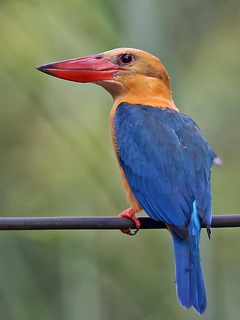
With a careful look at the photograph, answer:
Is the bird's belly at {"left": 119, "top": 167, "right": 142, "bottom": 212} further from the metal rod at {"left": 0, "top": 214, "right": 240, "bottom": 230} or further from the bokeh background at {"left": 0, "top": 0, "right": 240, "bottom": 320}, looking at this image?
the bokeh background at {"left": 0, "top": 0, "right": 240, "bottom": 320}

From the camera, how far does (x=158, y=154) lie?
12.1 ft

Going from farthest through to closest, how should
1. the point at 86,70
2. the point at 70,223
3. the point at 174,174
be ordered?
the point at 86,70, the point at 174,174, the point at 70,223

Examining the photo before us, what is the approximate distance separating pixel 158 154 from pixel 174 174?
0.14m

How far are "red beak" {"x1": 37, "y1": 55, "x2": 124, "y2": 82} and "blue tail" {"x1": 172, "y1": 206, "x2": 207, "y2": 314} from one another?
1.08 m

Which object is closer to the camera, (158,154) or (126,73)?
(158,154)

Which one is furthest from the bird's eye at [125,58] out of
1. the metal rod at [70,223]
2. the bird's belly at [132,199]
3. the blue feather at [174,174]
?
the metal rod at [70,223]

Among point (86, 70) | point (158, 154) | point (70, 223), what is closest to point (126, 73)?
point (86, 70)

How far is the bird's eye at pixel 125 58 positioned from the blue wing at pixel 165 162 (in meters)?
0.31

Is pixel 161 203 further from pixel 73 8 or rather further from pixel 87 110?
pixel 73 8

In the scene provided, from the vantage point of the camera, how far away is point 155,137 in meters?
3.75

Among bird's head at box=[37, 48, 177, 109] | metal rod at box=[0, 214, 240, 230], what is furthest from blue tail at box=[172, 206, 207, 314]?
bird's head at box=[37, 48, 177, 109]

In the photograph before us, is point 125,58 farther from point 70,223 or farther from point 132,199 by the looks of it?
point 70,223

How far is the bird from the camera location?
338 cm

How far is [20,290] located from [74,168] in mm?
861
